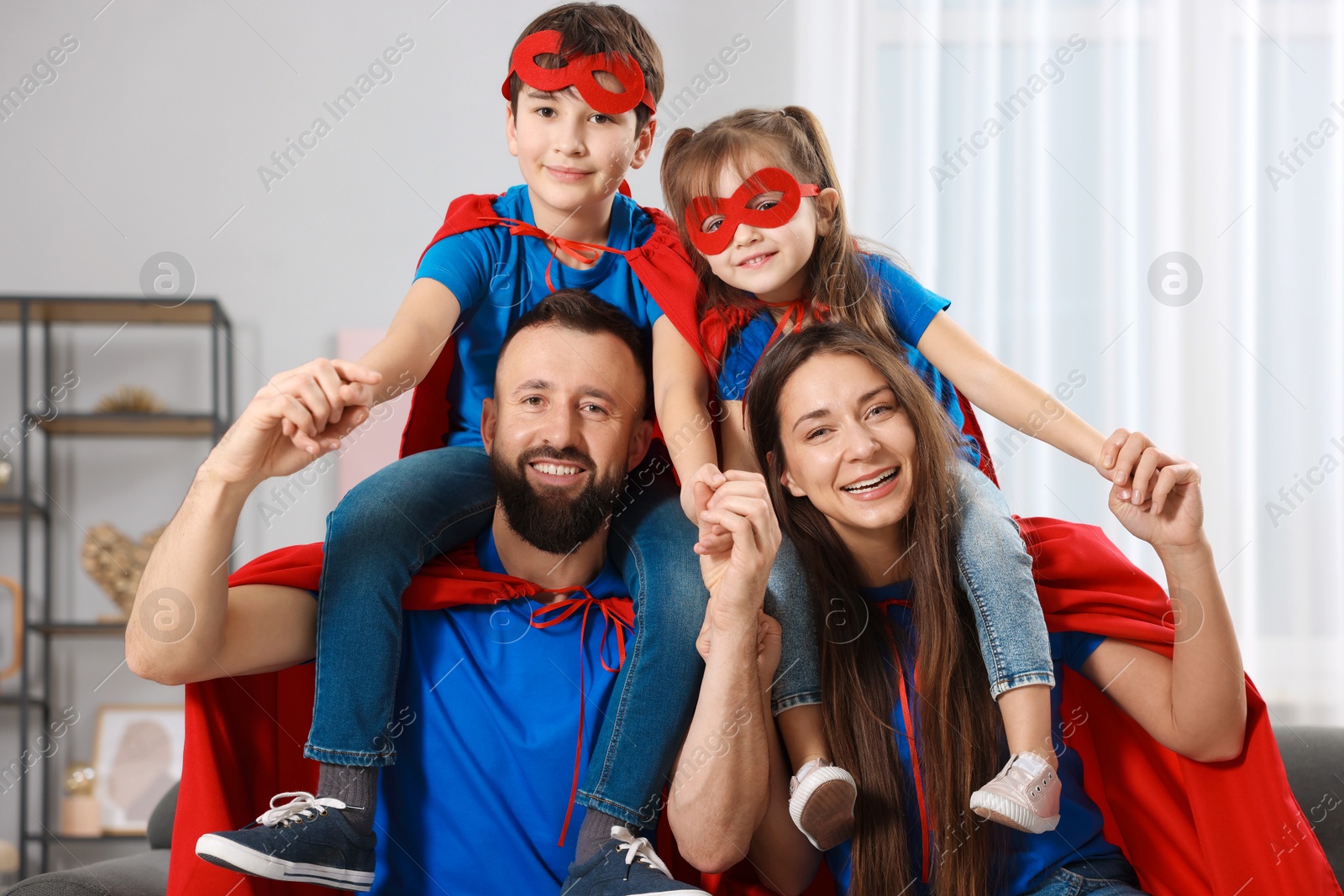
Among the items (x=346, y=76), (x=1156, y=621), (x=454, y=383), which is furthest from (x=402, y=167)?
(x=1156, y=621)

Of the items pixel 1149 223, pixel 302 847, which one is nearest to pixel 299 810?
pixel 302 847

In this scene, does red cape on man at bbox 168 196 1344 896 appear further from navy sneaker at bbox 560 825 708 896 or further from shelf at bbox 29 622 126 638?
shelf at bbox 29 622 126 638

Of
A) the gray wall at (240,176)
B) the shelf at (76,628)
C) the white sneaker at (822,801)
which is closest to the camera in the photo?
the white sneaker at (822,801)

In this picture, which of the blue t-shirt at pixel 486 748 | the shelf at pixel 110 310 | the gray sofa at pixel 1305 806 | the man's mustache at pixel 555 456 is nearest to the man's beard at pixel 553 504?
the man's mustache at pixel 555 456

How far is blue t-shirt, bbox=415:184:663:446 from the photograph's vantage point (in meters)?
1.65

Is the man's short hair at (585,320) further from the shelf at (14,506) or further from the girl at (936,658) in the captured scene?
the shelf at (14,506)

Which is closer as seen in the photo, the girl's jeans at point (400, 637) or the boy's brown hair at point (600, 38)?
the girl's jeans at point (400, 637)

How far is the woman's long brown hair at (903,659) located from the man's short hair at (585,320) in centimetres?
21

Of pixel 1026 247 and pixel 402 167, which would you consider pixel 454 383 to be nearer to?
pixel 402 167

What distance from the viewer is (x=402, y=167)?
3455 mm

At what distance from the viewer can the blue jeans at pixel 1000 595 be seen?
1.34 meters

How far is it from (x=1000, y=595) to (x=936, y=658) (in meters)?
0.12

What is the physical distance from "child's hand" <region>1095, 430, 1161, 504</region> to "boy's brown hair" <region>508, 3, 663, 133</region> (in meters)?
0.85

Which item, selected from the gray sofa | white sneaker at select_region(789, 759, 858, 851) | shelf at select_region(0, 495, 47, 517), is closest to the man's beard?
white sneaker at select_region(789, 759, 858, 851)
